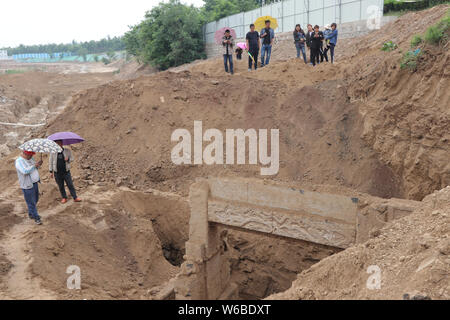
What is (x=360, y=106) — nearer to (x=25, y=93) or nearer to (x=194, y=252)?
(x=194, y=252)

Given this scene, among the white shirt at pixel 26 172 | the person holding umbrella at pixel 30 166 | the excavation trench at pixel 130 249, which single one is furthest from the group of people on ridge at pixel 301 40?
the white shirt at pixel 26 172

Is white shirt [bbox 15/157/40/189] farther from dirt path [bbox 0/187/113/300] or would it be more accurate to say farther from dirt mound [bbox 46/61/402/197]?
dirt mound [bbox 46/61/402/197]

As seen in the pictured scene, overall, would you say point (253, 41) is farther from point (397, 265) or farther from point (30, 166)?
point (397, 265)

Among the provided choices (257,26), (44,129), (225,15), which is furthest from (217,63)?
(225,15)

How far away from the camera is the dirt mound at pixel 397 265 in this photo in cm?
289

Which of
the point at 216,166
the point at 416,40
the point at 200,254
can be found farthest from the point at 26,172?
the point at 416,40

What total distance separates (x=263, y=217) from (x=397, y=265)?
285cm

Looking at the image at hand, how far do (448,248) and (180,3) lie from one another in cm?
2416

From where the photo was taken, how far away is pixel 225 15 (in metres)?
26.4

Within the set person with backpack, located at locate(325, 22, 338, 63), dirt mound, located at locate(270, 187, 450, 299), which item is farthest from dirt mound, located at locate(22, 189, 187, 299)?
person with backpack, located at locate(325, 22, 338, 63)

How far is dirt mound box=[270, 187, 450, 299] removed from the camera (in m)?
2.89

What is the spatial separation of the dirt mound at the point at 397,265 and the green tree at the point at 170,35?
2178 centimetres

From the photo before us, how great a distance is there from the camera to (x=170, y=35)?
23.7m
